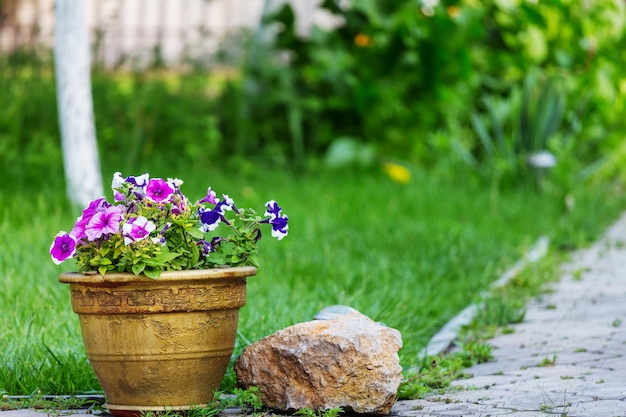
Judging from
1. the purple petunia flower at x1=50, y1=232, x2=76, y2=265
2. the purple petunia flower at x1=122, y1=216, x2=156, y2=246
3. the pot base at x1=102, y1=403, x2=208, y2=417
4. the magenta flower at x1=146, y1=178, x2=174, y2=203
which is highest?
the magenta flower at x1=146, y1=178, x2=174, y2=203

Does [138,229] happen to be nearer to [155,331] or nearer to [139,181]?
[139,181]

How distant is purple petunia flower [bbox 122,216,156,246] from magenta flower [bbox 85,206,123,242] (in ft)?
0.11

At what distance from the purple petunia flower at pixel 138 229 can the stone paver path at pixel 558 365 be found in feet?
2.37

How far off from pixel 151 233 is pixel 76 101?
3.99 m

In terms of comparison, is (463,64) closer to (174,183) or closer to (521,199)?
(521,199)

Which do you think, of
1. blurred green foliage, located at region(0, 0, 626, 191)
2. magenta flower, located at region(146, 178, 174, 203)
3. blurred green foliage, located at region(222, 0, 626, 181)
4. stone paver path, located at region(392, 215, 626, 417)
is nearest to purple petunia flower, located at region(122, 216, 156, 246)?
magenta flower, located at region(146, 178, 174, 203)

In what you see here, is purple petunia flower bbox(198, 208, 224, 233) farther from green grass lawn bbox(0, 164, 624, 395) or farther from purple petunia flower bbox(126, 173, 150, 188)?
green grass lawn bbox(0, 164, 624, 395)

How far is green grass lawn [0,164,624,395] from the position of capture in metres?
4.39

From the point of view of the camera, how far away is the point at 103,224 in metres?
3.35

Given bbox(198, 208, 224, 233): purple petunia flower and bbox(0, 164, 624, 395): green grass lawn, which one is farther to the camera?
bbox(0, 164, 624, 395): green grass lawn

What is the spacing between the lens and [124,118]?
10.4 m

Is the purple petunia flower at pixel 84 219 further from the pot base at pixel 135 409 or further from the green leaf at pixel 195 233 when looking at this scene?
the pot base at pixel 135 409

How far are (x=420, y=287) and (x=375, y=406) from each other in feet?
7.51

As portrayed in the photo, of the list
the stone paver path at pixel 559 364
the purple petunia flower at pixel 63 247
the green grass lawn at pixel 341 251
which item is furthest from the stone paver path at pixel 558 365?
the purple petunia flower at pixel 63 247
